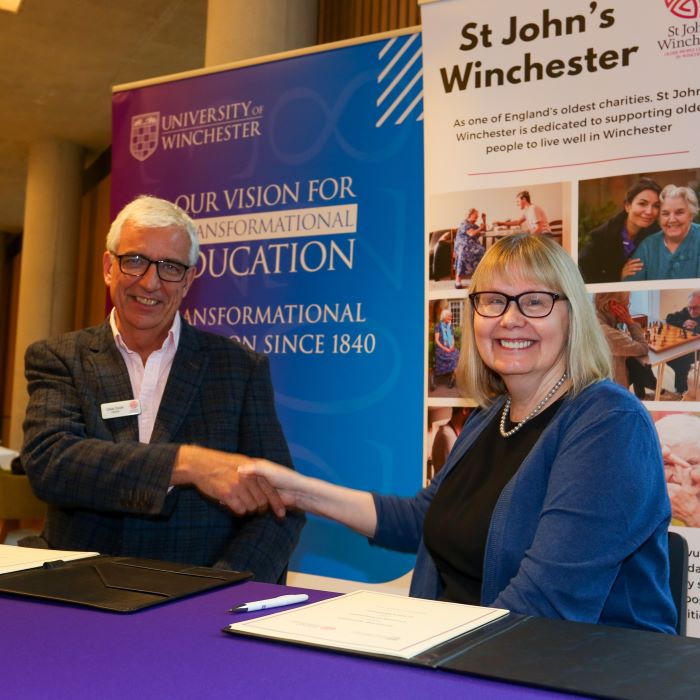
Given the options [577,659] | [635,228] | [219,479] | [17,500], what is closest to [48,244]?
[17,500]

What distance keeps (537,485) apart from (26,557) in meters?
1.06

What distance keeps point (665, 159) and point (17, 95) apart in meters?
8.99

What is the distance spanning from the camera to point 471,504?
189 cm

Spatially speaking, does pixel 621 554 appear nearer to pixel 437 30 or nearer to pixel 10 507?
pixel 437 30

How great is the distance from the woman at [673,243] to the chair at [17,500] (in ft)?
18.4

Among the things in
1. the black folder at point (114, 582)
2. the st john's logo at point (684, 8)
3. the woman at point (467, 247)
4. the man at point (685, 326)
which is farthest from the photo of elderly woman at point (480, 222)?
the black folder at point (114, 582)

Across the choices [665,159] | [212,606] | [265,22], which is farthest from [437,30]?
[212,606]

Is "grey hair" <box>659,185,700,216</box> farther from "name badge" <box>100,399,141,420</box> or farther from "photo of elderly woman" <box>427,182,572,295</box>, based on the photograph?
"name badge" <box>100,399,141,420</box>

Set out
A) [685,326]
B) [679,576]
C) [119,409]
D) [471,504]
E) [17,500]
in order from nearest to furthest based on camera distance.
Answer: [679,576] → [471,504] → [119,409] → [685,326] → [17,500]

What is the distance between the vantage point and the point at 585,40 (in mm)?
3070

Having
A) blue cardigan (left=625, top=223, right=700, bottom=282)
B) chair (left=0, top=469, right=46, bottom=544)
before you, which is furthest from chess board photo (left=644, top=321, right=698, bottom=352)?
chair (left=0, top=469, right=46, bottom=544)

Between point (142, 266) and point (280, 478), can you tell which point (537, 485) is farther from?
point (142, 266)

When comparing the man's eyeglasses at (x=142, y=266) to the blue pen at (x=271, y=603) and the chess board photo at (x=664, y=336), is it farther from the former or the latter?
the chess board photo at (x=664, y=336)

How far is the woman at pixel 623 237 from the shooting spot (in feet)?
9.55
